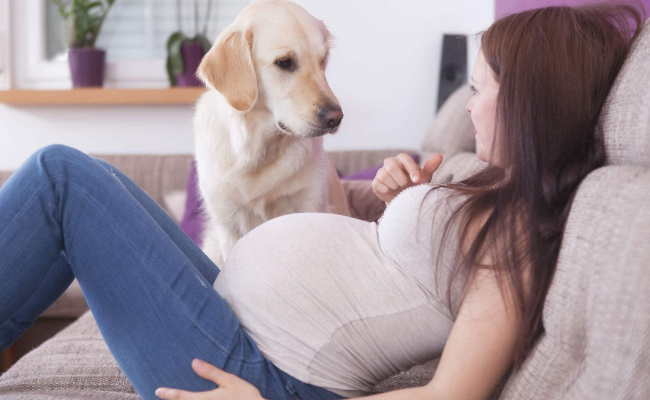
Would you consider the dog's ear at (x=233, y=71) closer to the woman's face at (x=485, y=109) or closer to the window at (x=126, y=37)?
the woman's face at (x=485, y=109)

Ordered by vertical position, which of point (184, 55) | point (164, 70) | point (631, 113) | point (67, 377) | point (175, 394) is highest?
point (631, 113)

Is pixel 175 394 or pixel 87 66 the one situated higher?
pixel 87 66

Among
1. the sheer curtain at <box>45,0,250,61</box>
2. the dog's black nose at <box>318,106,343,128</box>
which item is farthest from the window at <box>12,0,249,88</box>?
the dog's black nose at <box>318,106,343,128</box>

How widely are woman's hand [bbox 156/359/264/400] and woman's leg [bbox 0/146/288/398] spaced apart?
19 mm

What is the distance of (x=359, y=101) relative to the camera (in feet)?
11.2

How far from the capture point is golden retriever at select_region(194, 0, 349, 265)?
1643mm

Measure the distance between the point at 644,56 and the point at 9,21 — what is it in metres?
3.30

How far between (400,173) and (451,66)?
2171 mm

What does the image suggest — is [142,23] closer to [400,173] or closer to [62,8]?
[62,8]

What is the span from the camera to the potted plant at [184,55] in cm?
333

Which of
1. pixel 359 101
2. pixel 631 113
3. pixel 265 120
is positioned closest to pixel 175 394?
pixel 631 113

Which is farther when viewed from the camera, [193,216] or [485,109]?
[193,216]

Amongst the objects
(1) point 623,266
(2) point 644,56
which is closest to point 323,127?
(2) point 644,56

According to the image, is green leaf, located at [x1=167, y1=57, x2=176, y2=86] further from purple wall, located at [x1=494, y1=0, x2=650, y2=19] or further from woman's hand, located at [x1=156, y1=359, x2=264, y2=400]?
woman's hand, located at [x1=156, y1=359, x2=264, y2=400]
